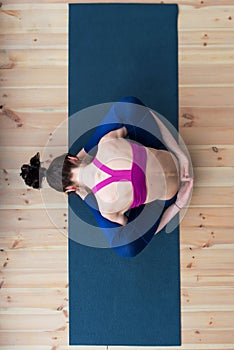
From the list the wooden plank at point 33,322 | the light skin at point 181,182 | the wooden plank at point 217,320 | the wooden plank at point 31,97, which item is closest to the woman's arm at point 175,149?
the light skin at point 181,182

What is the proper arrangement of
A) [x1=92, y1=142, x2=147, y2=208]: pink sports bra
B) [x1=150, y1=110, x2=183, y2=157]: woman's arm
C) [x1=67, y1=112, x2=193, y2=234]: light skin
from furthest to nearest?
[x1=150, y1=110, x2=183, y2=157]: woman's arm
[x1=67, y1=112, x2=193, y2=234]: light skin
[x1=92, y1=142, x2=147, y2=208]: pink sports bra

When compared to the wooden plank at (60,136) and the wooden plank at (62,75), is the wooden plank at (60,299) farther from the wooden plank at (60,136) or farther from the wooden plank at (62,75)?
the wooden plank at (62,75)

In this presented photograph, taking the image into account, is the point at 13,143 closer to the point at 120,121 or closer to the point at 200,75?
the point at 120,121

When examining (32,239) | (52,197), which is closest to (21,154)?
(52,197)

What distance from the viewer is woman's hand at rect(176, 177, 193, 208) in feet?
4.32

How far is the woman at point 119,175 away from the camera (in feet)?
3.48

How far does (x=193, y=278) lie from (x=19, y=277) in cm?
57

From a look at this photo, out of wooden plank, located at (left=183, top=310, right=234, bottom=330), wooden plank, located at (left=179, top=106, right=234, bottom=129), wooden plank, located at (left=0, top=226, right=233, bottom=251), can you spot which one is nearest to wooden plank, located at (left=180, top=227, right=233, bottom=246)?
wooden plank, located at (left=0, top=226, right=233, bottom=251)

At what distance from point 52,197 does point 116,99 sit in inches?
15.2

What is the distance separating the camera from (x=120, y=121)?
1.20m

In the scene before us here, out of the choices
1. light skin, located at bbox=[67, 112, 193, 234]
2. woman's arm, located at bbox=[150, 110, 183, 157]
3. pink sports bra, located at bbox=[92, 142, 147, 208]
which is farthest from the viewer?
woman's arm, located at bbox=[150, 110, 183, 157]

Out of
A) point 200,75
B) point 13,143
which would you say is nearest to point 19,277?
point 13,143

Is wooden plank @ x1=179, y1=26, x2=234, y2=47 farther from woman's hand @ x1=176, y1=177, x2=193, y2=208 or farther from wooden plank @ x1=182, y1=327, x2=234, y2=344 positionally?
wooden plank @ x1=182, y1=327, x2=234, y2=344

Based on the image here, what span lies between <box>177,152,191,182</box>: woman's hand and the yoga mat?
181 mm
